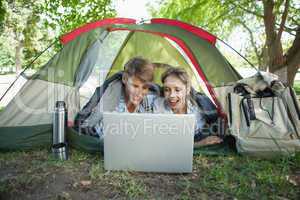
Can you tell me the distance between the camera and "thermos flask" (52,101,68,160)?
2.53 metres

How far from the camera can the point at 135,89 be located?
2730mm

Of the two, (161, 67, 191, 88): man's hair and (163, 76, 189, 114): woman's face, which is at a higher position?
(161, 67, 191, 88): man's hair

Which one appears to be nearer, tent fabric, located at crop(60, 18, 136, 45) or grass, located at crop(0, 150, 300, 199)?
grass, located at crop(0, 150, 300, 199)

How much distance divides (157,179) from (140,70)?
39.9 inches

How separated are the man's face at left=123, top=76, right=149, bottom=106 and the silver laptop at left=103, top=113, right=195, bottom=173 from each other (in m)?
0.71

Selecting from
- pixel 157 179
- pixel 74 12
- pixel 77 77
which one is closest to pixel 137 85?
pixel 77 77

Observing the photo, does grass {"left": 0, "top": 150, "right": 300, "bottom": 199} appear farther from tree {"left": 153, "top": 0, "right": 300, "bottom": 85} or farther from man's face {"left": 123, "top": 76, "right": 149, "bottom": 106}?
tree {"left": 153, "top": 0, "right": 300, "bottom": 85}

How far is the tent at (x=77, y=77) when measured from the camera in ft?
8.95

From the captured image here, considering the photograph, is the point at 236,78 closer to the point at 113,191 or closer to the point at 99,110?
the point at 99,110

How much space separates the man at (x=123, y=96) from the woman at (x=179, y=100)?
0.13 m

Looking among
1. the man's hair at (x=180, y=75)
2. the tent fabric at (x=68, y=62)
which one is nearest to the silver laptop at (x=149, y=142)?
the man's hair at (x=180, y=75)

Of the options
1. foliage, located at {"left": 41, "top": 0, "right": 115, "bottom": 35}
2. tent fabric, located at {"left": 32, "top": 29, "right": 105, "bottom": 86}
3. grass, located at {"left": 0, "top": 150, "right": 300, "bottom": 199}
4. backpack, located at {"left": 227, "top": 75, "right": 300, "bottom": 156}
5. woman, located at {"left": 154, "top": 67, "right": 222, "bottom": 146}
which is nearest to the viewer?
grass, located at {"left": 0, "top": 150, "right": 300, "bottom": 199}

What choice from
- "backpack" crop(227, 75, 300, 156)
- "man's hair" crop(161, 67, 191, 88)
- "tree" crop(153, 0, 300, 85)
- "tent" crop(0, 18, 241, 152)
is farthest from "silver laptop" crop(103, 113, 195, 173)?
"tree" crop(153, 0, 300, 85)

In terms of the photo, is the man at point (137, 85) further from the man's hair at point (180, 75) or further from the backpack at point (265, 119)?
the backpack at point (265, 119)
